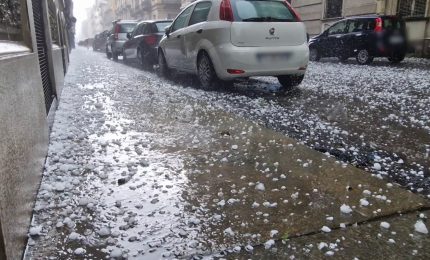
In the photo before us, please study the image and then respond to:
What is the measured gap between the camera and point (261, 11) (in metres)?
5.95

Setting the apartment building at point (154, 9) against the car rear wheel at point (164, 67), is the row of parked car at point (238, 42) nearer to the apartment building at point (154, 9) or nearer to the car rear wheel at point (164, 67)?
the car rear wheel at point (164, 67)

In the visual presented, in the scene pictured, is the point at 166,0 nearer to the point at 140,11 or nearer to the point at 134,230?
the point at 140,11

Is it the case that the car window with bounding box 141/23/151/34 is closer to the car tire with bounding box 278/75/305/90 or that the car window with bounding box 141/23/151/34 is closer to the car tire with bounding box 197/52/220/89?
the car tire with bounding box 197/52/220/89

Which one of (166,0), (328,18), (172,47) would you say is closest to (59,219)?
(172,47)

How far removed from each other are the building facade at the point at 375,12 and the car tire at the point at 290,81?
825cm

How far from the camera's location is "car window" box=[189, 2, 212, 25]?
655 centimetres

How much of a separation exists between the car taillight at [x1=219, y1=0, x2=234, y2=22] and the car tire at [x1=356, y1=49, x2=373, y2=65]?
7.95 m

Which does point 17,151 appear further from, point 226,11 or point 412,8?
point 412,8

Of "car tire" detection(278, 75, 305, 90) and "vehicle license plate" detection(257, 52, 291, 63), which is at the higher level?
"vehicle license plate" detection(257, 52, 291, 63)

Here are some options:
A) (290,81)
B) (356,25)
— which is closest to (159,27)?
(290,81)

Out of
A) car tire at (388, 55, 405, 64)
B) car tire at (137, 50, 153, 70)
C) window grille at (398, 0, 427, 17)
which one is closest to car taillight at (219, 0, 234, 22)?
car tire at (137, 50, 153, 70)

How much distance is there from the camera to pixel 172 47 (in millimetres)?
7973

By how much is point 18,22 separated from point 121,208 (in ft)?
5.53

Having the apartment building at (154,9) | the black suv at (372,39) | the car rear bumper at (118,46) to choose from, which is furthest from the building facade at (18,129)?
the apartment building at (154,9)
